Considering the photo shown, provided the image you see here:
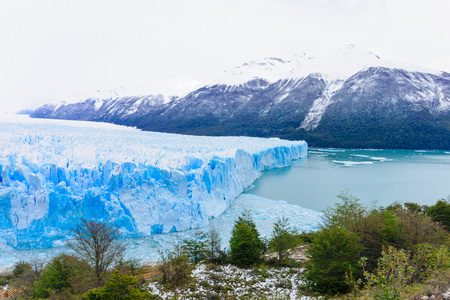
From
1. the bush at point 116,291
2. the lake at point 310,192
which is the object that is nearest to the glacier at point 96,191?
the lake at point 310,192

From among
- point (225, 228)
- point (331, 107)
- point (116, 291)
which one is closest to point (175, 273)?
point (116, 291)

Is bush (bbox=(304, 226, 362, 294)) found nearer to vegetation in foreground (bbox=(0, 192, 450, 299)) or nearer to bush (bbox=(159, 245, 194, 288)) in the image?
vegetation in foreground (bbox=(0, 192, 450, 299))

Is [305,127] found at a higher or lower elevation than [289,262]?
higher

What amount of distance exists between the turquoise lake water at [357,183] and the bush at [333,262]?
31.1 feet

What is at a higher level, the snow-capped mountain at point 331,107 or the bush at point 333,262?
the snow-capped mountain at point 331,107

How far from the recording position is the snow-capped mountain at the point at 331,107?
5647 cm

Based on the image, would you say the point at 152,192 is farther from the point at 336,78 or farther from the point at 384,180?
the point at 336,78

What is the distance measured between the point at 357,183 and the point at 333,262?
19287 mm

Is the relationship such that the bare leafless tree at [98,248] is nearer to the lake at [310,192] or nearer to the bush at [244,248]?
the lake at [310,192]

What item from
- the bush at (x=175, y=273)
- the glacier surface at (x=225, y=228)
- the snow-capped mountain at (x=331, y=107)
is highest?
the snow-capped mountain at (x=331, y=107)

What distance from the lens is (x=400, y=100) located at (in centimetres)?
6272

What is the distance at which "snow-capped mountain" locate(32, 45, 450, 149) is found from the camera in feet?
185

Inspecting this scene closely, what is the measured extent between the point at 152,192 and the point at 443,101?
73789 millimetres

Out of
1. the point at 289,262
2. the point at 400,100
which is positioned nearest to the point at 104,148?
the point at 289,262
